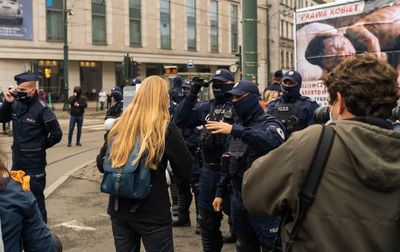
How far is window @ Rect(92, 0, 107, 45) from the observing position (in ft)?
118

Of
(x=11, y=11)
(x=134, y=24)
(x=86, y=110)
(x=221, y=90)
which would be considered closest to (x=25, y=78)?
(x=221, y=90)

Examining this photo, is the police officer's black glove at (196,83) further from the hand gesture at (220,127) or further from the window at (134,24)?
the window at (134,24)

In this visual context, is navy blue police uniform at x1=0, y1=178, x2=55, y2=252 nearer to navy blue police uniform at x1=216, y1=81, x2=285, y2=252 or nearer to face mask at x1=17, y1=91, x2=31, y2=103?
navy blue police uniform at x1=216, y1=81, x2=285, y2=252

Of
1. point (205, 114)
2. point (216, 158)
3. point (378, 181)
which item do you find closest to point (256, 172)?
point (378, 181)

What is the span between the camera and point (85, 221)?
6.14 metres

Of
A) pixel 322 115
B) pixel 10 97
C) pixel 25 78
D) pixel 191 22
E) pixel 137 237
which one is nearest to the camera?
pixel 322 115

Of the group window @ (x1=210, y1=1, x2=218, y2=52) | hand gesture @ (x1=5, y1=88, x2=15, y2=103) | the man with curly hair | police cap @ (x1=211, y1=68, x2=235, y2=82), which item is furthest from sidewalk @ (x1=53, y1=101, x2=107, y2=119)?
the man with curly hair

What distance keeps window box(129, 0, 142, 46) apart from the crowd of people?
33775mm

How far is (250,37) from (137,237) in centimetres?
425

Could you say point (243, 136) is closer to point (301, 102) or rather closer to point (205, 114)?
point (205, 114)

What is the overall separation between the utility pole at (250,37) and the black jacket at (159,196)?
149 inches

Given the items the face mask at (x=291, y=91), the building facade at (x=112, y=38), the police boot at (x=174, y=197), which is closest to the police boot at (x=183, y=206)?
the police boot at (x=174, y=197)

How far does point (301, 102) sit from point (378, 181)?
4.39m

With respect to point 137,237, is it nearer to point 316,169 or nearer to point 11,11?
point 316,169
